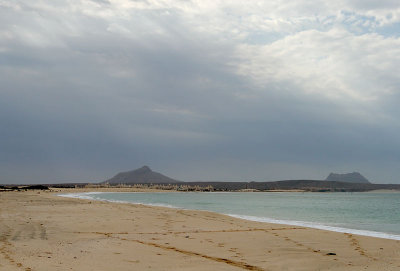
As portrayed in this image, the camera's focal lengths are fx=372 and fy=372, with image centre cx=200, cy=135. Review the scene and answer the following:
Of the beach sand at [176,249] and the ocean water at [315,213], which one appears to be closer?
the beach sand at [176,249]

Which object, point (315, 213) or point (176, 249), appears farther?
point (315, 213)

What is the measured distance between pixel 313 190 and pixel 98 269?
201776 millimetres


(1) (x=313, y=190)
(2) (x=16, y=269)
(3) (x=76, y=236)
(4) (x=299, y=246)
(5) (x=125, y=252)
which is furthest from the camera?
(1) (x=313, y=190)

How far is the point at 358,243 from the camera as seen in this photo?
13555 millimetres

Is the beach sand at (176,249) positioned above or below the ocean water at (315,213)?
above

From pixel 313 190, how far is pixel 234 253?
7811 inches

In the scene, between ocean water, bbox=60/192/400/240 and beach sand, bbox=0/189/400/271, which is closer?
beach sand, bbox=0/189/400/271

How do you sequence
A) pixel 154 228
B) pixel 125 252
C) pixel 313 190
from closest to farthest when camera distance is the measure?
1. pixel 125 252
2. pixel 154 228
3. pixel 313 190

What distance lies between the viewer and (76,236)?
13.4 meters

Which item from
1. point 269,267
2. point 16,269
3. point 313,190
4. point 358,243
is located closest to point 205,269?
point 269,267

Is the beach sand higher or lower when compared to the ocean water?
higher

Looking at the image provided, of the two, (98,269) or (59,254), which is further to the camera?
(59,254)

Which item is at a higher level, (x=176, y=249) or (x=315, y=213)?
(x=176, y=249)

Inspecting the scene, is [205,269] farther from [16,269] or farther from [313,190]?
[313,190]
